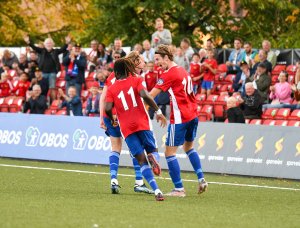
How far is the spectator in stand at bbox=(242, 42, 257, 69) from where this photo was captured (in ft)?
82.1

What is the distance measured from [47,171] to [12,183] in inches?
144

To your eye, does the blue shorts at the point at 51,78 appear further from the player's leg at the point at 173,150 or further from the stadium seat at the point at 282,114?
the player's leg at the point at 173,150

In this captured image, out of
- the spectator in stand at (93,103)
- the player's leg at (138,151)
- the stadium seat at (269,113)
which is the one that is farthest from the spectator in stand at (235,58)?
the player's leg at (138,151)

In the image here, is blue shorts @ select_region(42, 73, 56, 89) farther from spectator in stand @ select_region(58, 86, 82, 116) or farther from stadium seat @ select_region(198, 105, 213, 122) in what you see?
stadium seat @ select_region(198, 105, 213, 122)

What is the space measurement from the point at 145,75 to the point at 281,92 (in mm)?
3536

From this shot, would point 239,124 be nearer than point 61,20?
Yes

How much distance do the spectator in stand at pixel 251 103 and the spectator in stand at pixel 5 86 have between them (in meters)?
10.1

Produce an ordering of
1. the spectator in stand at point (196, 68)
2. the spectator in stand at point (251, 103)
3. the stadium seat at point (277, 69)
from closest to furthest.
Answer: the spectator in stand at point (251, 103)
the stadium seat at point (277, 69)
the spectator in stand at point (196, 68)

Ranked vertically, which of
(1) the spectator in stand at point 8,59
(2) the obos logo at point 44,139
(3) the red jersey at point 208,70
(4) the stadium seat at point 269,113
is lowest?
(2) the obos logo at point 44,139

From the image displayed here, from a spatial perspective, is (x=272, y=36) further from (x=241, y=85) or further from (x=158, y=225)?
(x=158, y=225)

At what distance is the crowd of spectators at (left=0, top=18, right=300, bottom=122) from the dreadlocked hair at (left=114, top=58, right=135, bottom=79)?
6146 mm

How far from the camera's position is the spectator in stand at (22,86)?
30234 mm

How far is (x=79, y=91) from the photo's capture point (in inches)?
1107

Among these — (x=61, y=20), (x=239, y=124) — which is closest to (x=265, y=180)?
(x=239, y=124)
